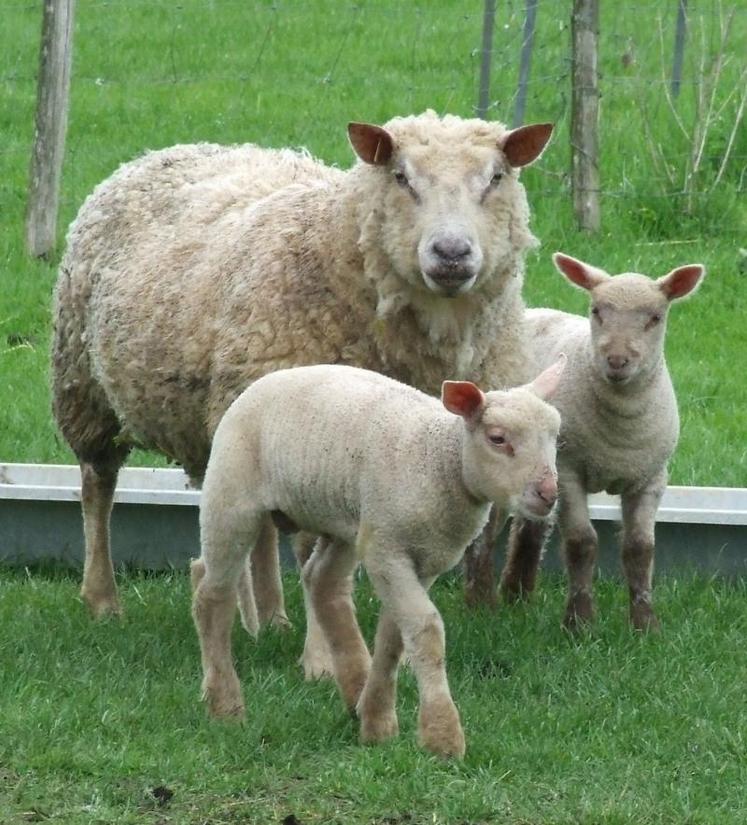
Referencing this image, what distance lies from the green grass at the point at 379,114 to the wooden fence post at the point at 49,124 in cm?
26

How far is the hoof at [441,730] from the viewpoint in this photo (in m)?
4.64

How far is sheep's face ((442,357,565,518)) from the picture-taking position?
175 inches

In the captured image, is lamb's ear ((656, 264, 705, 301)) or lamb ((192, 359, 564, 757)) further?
lamb's ear ((656, 264, 705, 301))

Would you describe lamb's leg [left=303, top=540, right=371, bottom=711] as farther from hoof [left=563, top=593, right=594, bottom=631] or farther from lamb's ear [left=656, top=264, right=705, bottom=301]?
lamb's ear [left=656, top=264, right=705, bottom=301]

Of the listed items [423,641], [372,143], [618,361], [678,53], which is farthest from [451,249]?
[678,53]

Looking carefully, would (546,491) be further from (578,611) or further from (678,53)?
(678,53)

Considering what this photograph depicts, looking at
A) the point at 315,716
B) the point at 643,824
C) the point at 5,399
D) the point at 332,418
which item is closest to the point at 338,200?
the point at 332,418

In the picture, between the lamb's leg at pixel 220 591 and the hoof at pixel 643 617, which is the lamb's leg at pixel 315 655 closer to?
the lamb's leg at pixel 220 591

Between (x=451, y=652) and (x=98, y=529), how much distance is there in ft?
5.37

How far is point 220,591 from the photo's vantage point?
16.7 ft

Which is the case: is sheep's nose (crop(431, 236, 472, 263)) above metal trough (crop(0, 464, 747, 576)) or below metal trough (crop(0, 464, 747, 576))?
above

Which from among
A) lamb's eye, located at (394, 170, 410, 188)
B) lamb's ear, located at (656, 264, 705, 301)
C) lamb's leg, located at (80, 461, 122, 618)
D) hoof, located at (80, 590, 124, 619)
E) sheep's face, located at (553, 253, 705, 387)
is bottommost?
hoof, located at (80, 590, 124, 619)

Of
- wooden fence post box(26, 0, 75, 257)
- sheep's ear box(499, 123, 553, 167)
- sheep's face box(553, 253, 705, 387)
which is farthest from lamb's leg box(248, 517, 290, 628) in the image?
wooden fence post box(26, 0, 75, 257)

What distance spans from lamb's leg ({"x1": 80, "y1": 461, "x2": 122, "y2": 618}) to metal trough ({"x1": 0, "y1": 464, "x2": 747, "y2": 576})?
34cm
